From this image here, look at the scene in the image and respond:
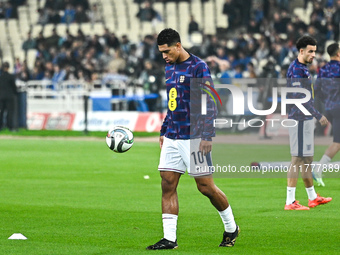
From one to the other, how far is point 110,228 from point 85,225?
40 cm

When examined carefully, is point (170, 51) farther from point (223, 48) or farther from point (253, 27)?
point (253, 27)

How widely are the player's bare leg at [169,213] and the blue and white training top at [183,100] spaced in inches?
17.0

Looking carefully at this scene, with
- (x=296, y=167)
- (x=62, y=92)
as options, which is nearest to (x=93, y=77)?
(x=62, y=92)

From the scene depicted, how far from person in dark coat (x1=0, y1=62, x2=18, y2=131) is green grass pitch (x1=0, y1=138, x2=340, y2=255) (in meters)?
11.0

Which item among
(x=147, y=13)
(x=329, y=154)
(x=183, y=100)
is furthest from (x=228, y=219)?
(x=147, y=13)

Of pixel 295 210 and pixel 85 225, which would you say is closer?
pixel 85 225

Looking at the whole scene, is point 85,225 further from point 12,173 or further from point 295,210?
point 12,173

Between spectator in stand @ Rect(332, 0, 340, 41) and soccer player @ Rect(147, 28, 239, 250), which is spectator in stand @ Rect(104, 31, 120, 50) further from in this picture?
soccer player @ Rect(147, 28, 239, 250)

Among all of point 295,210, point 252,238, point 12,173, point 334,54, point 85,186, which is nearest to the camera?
point 252,238

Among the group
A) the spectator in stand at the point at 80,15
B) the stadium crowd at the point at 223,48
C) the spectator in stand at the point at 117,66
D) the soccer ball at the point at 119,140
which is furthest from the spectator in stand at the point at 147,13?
the soccer ball at the point at 119,140

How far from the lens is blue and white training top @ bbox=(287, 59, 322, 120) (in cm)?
1143

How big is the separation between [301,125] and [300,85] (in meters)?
0.60

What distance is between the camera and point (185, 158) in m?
8.42

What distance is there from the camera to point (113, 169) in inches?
708
